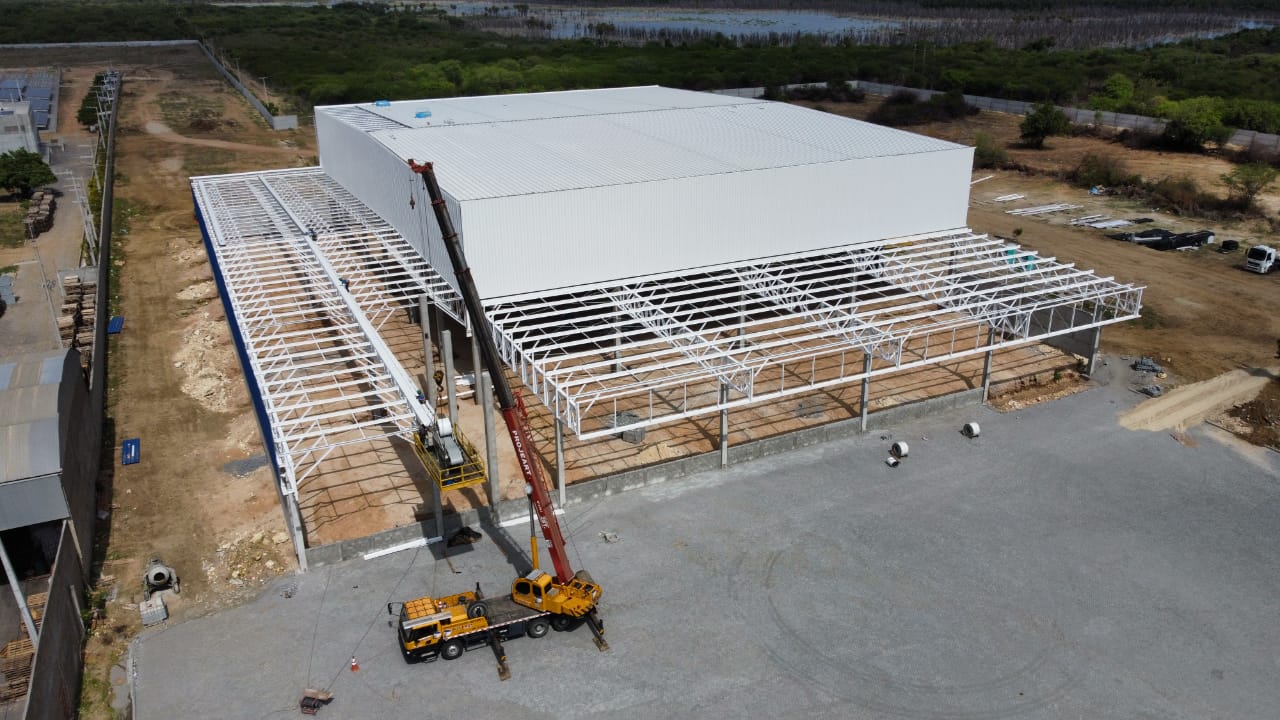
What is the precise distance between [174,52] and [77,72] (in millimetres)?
21447

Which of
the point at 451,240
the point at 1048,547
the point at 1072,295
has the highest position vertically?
the point at 451,240

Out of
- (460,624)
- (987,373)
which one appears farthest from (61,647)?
(987,373)

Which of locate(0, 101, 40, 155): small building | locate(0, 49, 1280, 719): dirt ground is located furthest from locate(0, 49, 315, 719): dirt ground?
locate(0, 101, 40, 155): small building

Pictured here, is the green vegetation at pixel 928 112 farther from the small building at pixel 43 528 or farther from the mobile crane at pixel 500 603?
the small building at pixel 43 528

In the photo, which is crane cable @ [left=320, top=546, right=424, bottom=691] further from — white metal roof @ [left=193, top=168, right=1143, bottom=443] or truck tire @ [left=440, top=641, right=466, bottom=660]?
white metal roof @ [left=193, top=168, right=1143, bottom=443]

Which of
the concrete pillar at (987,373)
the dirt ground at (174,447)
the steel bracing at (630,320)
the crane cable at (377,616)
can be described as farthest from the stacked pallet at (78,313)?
the concrete pillar at (987,373)

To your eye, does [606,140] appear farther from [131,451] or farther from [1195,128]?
[1195,128]

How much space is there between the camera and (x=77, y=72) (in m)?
99.4

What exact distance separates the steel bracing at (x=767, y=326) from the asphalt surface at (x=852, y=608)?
2.88 metres

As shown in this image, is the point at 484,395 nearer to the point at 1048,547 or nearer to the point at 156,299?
the point at 1048,547

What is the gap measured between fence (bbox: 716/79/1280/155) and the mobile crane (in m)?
58.6

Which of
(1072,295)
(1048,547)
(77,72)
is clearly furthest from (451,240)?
(77,72)

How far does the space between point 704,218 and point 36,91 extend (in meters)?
76.8

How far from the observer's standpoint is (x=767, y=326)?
32562 millimetres
